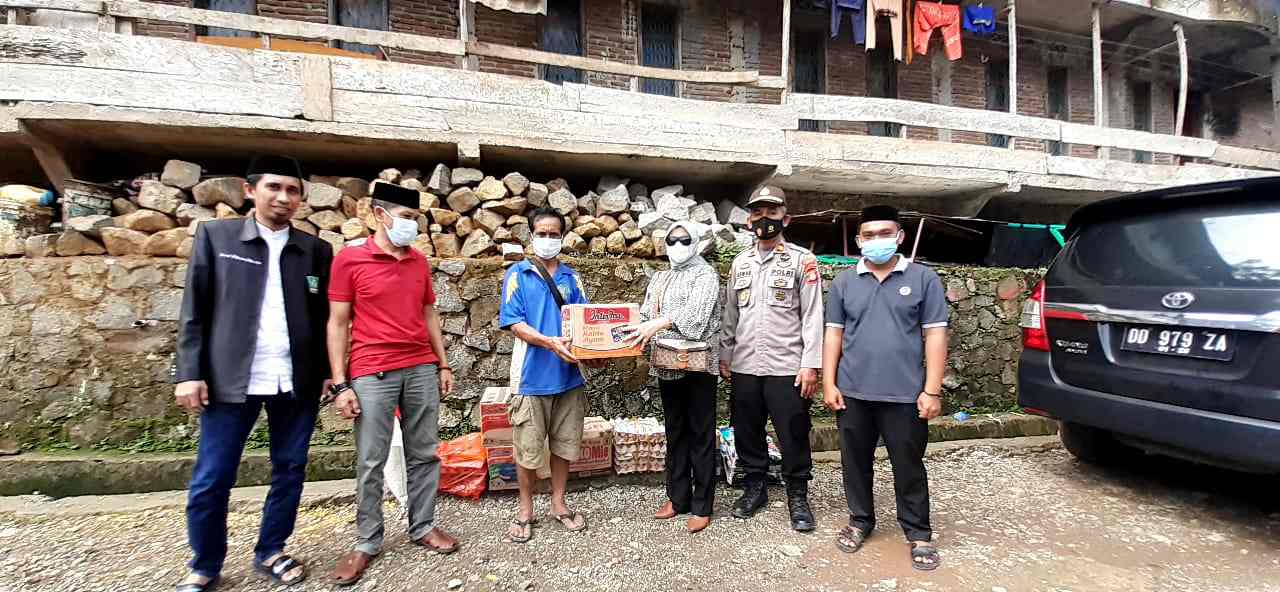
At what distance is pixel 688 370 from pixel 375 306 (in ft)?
5.56

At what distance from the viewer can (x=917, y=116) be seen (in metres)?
6.61

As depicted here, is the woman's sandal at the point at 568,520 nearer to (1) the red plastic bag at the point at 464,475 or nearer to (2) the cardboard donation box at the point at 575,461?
(2) the cardboard donation box at the point at 575,461

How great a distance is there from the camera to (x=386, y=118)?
4.89 m

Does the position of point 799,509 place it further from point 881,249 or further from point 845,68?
point 845,68

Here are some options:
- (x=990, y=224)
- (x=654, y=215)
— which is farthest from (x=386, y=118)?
(x=990, y=224)

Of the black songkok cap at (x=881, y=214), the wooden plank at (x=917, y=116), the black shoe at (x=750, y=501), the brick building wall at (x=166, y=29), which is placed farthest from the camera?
the wooden plank at (x=917, y=116)

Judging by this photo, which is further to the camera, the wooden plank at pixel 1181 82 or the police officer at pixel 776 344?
the wooden plank at pixel 1181 82

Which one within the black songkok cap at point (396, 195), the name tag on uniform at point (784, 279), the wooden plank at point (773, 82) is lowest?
the name tag on uniform at point (784, 279)

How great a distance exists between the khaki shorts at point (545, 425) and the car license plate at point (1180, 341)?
3160 mm

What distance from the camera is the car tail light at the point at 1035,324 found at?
328 cm

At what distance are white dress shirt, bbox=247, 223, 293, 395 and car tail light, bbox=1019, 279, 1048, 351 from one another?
14.6 feet

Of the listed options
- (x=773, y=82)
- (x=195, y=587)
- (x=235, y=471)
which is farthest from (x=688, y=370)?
(x=773, y=82)

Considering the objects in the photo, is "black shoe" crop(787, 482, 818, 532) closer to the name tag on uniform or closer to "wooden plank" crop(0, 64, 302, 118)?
the name tag on uniform

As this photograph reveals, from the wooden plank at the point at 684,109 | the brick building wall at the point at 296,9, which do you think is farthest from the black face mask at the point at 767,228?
the brick building wall at the point at 296,9
